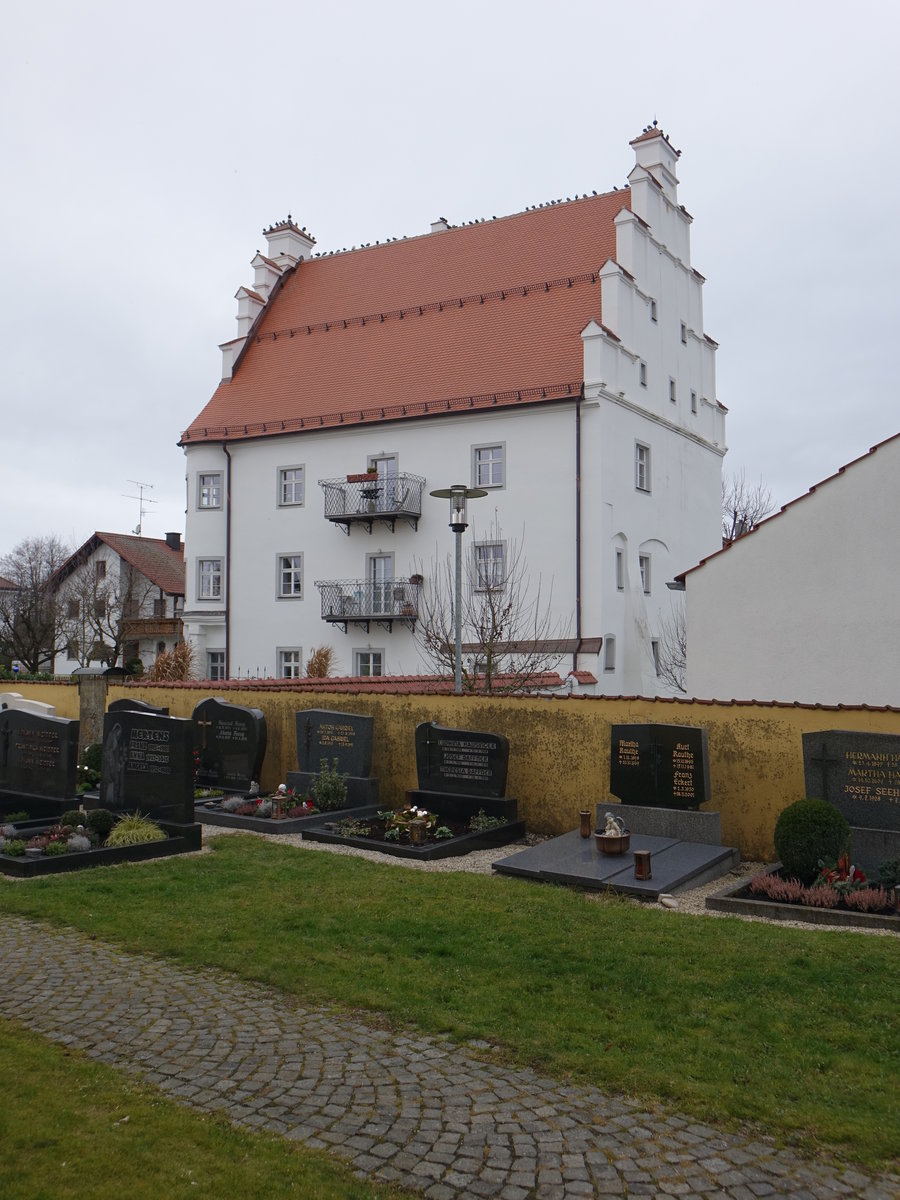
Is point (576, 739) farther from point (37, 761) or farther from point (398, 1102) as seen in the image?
point (398, 1102)

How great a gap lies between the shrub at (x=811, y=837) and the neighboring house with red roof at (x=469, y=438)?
59.5 ft

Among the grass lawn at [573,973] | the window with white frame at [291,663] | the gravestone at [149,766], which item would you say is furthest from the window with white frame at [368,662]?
the grass lawn at [573,973]

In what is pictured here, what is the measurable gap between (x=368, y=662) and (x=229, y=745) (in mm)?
16221

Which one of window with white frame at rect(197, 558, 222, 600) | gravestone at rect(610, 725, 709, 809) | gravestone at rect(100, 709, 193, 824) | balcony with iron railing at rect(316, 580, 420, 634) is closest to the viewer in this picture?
gravestone at rect(610, 725, 709, 809)

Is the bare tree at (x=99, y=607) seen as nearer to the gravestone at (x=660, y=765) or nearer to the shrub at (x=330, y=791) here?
the shrub at (x=330, y=791)

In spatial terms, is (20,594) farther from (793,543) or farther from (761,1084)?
(761,1084)

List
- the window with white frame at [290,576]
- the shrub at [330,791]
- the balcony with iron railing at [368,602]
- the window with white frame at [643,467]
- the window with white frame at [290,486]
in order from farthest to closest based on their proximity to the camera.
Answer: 1. the window with white frame at [290,486]
2. the window with white frame at [290,576]
3. the balcony with iron railing at [368,602]
4. the window with white frame at [643,467]
5. the shrub at [330,791]

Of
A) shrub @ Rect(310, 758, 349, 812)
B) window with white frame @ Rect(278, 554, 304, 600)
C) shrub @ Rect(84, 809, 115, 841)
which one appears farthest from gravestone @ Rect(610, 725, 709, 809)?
window with white frame @ Rect(278, 554, 304, 600)

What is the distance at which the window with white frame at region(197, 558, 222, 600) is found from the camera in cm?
3588

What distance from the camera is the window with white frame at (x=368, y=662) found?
107 ft

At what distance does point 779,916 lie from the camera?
9.16m

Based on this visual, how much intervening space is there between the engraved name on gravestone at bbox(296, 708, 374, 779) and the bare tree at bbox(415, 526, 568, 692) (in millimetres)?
10313

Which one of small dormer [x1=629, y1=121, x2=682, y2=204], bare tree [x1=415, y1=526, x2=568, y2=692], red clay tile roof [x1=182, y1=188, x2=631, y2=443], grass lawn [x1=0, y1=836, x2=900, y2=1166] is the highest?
small dormer [x1=629, y1=121, x2=682, y2=204]

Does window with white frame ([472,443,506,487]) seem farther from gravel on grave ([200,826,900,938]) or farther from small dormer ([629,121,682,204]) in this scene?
gravel on grave ([200,826,900,938])
